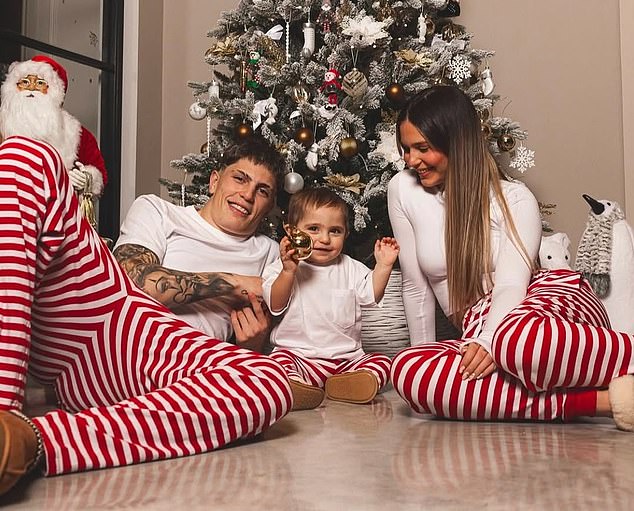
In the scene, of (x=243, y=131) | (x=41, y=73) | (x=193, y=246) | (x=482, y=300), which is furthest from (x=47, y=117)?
(x=482, y=300)

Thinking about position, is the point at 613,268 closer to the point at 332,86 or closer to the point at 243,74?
the point at 332,86

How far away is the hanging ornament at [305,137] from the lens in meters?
2.57

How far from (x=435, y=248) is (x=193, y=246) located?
0.64m

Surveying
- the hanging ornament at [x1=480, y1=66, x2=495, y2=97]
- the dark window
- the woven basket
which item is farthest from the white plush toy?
the dark window

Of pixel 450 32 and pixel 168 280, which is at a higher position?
pixel 450 32

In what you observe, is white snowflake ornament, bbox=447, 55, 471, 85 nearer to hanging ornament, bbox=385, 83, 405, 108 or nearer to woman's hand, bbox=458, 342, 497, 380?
hanging ornament, bbox=385, 83, 405, 108

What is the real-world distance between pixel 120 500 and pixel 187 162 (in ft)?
5.92

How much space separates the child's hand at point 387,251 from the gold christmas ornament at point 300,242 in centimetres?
23

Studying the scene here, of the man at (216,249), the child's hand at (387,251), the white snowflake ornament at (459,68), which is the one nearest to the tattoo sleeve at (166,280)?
the man at (216,249)

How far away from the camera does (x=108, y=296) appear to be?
140cm

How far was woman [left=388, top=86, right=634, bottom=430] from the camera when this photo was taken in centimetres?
155

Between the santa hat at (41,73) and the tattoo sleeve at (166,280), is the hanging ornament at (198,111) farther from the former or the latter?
the tattoo sleeve at (166,280)

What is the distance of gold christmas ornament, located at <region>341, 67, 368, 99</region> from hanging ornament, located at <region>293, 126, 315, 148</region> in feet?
0.57

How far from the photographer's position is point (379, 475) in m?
1.21
